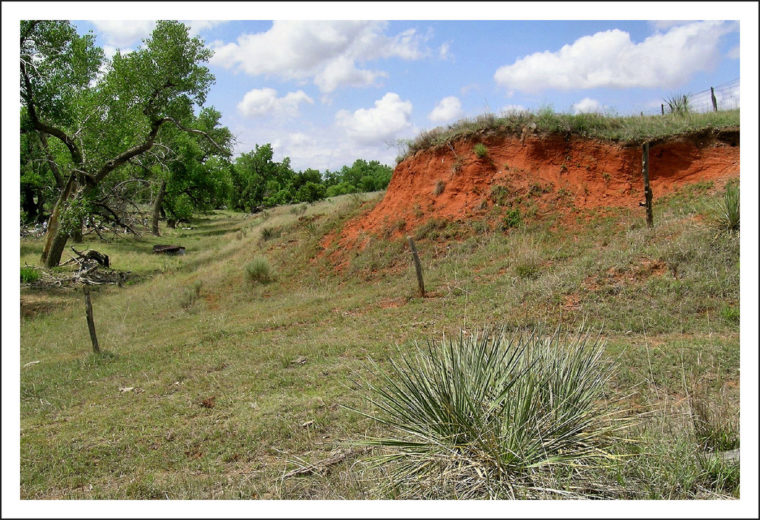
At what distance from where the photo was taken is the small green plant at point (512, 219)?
1438 cm

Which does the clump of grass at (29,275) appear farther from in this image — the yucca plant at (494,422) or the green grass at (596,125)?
the yucca plant at (494,422)

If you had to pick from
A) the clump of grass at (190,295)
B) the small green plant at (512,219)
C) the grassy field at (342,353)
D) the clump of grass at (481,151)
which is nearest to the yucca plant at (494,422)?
the grassy field at (342,353)

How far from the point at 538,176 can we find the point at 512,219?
6.56 feet

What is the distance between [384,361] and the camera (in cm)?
712

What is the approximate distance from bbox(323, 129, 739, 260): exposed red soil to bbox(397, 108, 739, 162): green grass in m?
0.24

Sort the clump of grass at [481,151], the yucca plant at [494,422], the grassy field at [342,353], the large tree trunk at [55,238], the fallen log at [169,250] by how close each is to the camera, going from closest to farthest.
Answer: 1. the yucca plant at [494,422]
2. the grassy field at [342,353]
3. the clump of grass at [481,151]
4. the large tree trunk at [55,238]
5. the fallen log at [169,250]

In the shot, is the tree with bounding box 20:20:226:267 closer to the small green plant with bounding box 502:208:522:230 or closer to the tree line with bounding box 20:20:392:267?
the tree line with bounding box 20:20:392:267

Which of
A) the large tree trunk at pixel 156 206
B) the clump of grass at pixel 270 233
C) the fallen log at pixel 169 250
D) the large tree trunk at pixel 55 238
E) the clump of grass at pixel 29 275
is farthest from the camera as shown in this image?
the large tree trunk at pixel 156 206

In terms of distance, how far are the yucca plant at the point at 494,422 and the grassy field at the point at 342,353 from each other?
0.18 metres

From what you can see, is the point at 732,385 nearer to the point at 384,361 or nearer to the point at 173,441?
the point at 384,361

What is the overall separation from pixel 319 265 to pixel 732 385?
12.7m

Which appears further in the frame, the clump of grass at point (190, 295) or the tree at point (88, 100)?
the tree at point (88, 100)

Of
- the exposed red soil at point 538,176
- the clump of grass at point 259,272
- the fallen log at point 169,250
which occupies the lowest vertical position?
the clump of grass at point 259,272

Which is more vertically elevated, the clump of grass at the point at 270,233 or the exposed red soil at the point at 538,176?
the exposed red soil at the point at 538,176
